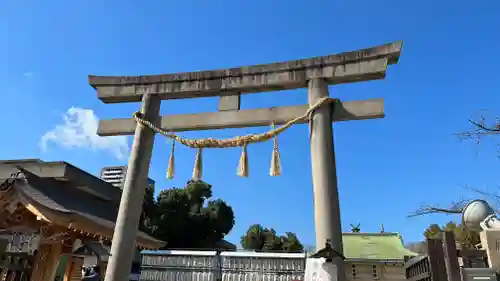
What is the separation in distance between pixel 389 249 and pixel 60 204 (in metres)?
16.8

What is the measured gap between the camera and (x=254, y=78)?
670 cm

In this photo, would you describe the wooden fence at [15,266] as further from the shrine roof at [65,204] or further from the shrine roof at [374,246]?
the shrine roof at [374,246]

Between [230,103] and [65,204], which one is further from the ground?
[230,103]

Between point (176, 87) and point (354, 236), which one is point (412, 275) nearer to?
point (176, 87)

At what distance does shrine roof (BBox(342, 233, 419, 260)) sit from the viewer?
59.5 ft

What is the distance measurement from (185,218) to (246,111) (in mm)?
18280

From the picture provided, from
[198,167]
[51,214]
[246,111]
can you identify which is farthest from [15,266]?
[246,111]

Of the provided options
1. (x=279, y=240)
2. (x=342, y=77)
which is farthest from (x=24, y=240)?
(x=279, y=240)

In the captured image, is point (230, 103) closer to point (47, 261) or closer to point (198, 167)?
point (198, 167)

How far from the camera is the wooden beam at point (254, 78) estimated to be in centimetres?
600

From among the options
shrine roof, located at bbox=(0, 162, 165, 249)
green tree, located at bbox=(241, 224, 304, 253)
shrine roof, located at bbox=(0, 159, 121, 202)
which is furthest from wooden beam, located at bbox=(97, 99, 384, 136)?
green tree, located at bbox=(241, 224, 304, 253)

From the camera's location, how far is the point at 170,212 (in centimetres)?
2327

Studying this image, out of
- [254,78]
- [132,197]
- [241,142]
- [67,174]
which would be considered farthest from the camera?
[67,174]

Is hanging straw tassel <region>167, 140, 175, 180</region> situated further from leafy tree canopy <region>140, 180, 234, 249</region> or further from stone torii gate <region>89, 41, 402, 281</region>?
leafy tree canopy <region>140, 180, 234, 249</region>
